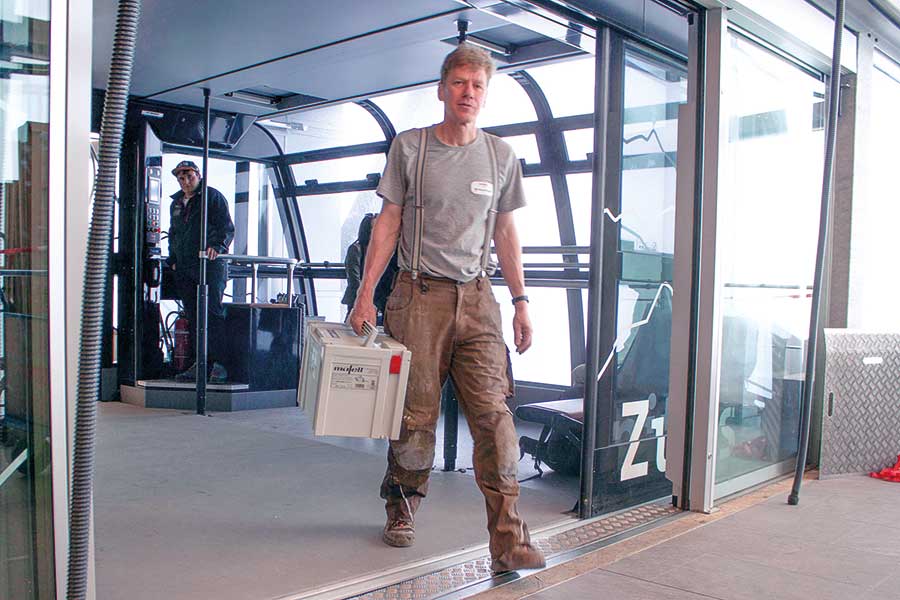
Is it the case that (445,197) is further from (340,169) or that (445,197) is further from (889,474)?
→ (340,169)

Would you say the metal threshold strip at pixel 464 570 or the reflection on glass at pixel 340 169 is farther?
the reflection on glass at pixel 340 169

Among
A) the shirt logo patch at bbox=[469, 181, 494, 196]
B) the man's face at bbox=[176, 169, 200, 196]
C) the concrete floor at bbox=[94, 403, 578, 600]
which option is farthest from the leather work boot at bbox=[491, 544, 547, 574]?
the man's face at bbox=[176, 169, 200, 196]

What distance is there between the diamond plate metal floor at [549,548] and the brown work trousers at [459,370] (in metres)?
0.14

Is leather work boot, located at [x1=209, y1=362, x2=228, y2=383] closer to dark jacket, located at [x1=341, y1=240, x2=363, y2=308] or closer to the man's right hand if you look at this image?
dark jacket, located at [x1=341, y1=240, x2=363, y2=308]

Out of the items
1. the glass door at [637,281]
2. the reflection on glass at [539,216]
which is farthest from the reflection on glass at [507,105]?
the glass door at [637,281]

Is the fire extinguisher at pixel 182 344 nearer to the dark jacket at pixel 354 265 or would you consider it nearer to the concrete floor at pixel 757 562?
the dark jacket at pixel 354 265

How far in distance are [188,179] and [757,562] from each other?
189 inches

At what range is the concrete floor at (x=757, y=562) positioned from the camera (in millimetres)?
2439

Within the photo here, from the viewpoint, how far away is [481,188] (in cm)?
255

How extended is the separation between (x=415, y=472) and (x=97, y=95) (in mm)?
4495

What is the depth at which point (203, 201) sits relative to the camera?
5.43m

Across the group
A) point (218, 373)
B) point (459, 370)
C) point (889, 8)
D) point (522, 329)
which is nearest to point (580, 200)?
point (889, 8)

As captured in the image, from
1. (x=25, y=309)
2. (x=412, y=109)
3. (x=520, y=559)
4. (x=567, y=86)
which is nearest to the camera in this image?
(x=25, y=309)

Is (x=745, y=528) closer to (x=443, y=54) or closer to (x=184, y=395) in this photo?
(x=443, y=54)
